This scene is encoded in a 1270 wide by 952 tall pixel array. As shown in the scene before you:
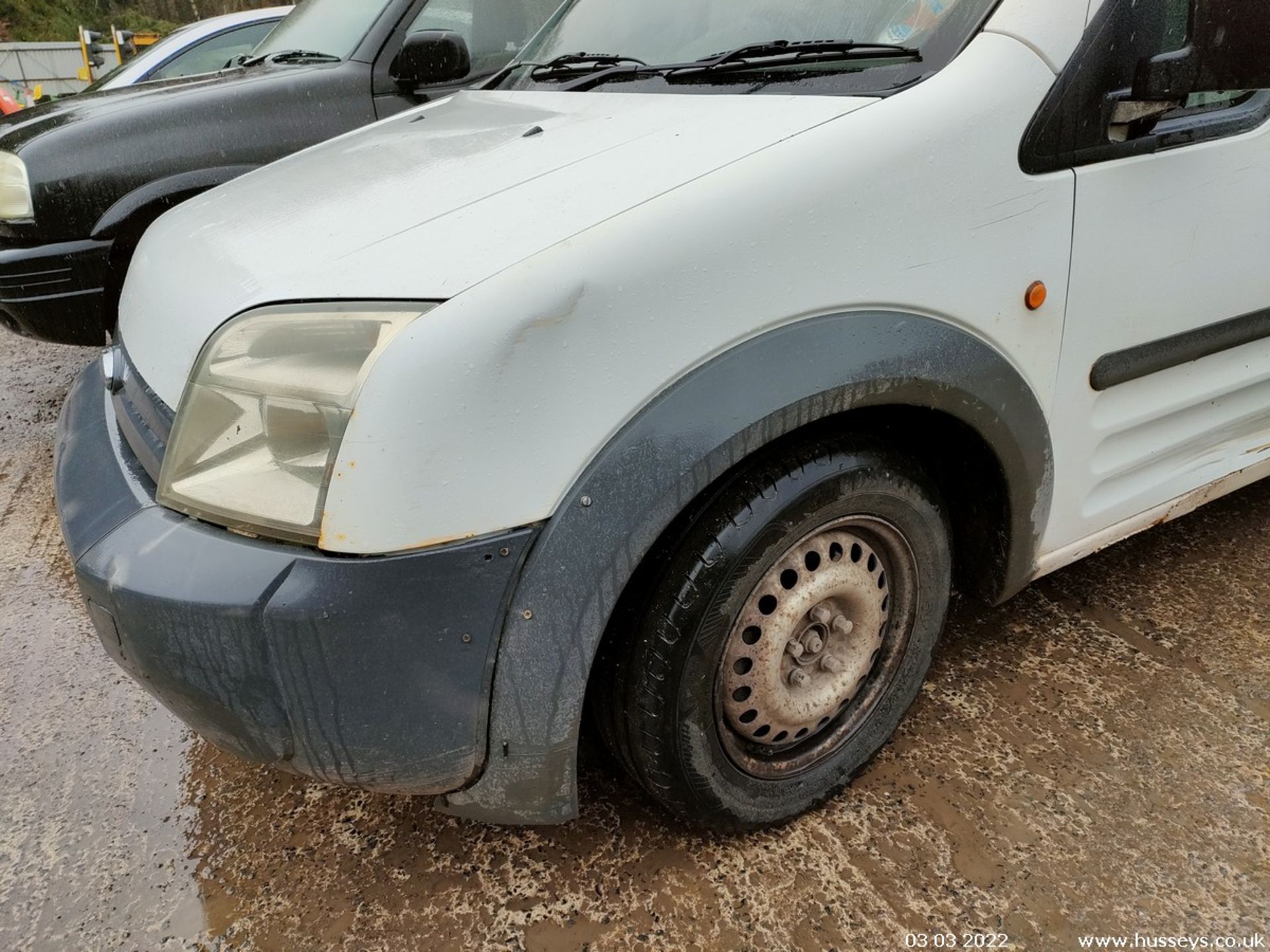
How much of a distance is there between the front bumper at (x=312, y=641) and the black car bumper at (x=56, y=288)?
2.46m

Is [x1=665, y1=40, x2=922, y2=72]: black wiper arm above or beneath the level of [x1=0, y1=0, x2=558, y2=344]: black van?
above

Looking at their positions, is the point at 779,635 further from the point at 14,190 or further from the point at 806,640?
the point at 14,190

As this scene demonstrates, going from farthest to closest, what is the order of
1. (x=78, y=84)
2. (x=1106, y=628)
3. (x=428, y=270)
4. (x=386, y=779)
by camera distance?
(x=78, y=84), (x=1106, y=628), (x=386, y=779), (x=428, y=270)

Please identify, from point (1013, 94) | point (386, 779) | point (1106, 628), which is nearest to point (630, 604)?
point (386, 779)

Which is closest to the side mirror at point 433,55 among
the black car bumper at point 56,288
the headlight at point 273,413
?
the black car bumper at point 56,288

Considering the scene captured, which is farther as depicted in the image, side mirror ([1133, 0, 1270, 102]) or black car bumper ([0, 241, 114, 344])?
black car bumper ([0, 241, 114, 344])

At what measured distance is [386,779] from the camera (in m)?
1.39

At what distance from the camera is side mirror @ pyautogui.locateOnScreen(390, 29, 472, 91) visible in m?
3.35

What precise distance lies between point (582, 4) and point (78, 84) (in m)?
25.2

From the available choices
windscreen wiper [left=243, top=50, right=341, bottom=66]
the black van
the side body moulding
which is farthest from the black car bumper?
the side body moulding

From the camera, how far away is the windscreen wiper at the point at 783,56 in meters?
1.63

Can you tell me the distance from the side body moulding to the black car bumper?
115 inches

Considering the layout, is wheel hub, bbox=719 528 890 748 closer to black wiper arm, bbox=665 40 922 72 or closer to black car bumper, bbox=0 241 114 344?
black wiper arm, bbox=665 40 922 72

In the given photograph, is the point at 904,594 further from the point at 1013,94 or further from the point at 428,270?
the point at 428,270
